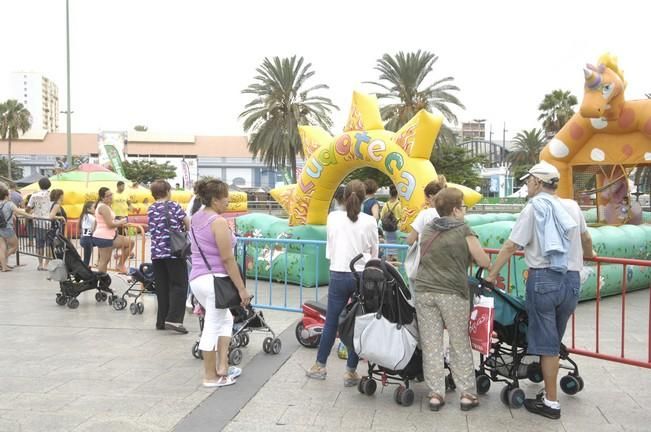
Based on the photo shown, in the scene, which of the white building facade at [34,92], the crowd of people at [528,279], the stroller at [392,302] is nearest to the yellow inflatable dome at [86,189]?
the stroller at [392,302]

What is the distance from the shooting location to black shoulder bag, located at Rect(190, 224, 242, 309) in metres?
4.94

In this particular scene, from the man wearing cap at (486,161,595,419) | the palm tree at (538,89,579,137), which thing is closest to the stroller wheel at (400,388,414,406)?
the man wearing cap at (486,161,595,419)

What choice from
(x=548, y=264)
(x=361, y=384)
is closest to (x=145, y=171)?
(x=361, y=384)

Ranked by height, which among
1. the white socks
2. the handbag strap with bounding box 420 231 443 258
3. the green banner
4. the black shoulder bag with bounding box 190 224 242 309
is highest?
the green banner

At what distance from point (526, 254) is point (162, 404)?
2879 mm

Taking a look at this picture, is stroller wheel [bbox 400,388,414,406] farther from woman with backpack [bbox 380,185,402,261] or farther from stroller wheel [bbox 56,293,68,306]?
woman with backpack [bbox 380,185,402,261]

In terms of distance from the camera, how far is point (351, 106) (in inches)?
440

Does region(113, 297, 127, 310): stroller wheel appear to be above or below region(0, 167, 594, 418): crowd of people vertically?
below

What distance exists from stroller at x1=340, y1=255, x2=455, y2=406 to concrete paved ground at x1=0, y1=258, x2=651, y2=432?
6.7 inches

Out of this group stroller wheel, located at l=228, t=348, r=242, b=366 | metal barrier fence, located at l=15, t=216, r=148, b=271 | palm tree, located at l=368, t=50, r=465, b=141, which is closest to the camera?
stroller wheel, located at l=228, t=348, r=242, b=366

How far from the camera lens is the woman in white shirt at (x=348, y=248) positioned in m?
5.07

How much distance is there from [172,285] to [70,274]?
7.48 feet

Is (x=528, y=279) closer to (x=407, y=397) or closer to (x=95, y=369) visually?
(x=407, y=397)

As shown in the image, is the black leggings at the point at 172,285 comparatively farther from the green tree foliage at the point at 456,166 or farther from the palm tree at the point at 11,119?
the palm tree at the point at 11,119
